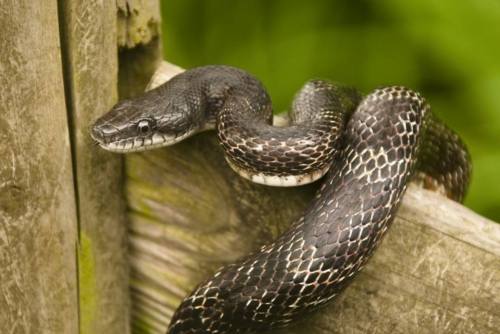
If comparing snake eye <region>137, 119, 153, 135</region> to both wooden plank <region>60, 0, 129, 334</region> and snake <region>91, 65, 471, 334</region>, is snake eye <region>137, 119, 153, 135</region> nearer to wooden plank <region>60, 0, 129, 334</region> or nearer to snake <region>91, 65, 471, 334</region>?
snake <region>91, 65, 471, 334</region>

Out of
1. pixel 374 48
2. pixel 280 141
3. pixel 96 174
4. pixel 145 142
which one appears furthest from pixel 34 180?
pixel 374 48

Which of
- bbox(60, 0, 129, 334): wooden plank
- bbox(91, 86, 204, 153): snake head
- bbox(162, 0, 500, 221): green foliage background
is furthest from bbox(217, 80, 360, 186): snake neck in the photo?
bbox(162, 0, 500, 221): green foliage background

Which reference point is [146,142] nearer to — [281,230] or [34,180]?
[34,180]

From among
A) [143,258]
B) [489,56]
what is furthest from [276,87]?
[143,258]

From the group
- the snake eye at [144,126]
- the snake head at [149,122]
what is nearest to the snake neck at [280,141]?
the snake head at [149,122]

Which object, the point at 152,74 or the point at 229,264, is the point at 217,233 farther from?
the point at 152,74

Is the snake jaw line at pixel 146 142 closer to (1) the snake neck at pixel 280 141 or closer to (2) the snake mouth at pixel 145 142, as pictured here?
(2) the snake mouth at pixel 145 142

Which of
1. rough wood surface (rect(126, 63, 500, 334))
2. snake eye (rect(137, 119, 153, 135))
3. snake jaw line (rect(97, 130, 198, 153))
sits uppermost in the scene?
snake eye (rect(137, 119, 153, 135))
